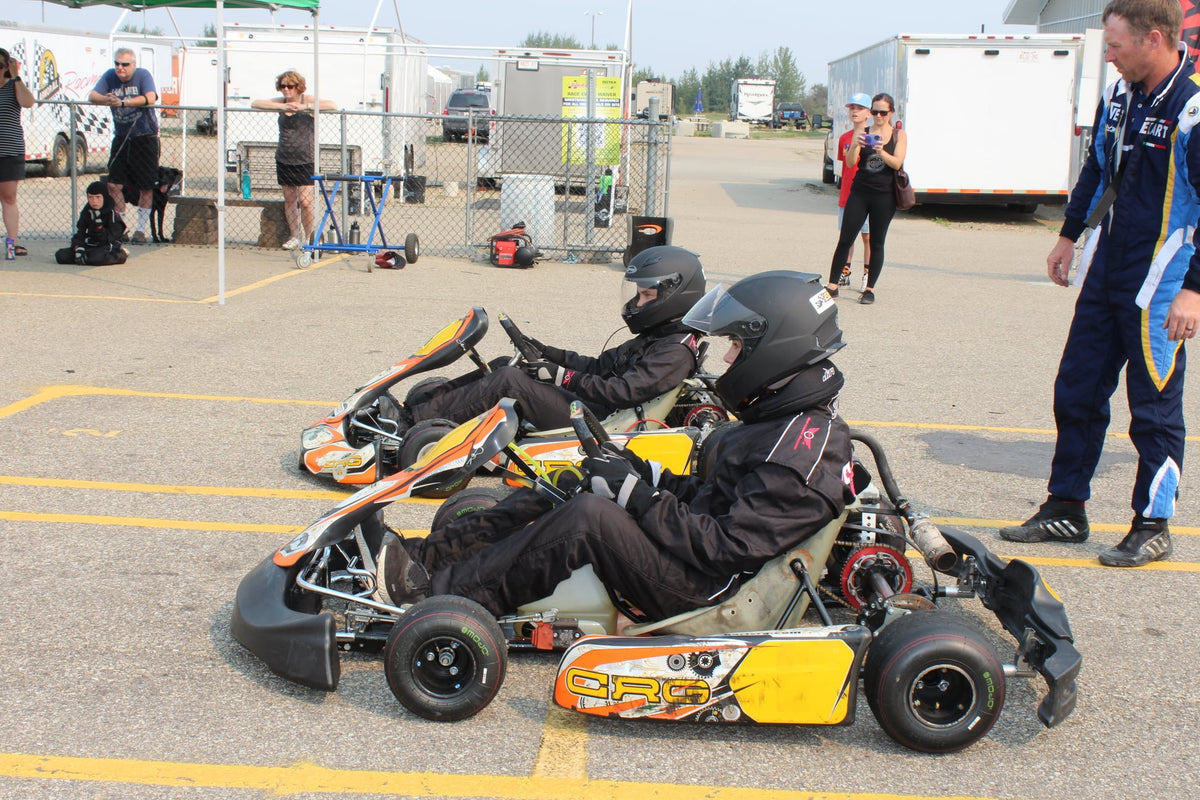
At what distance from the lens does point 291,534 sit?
4562 millimetres

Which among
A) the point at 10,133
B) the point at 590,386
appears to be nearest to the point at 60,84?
the point at 10,133

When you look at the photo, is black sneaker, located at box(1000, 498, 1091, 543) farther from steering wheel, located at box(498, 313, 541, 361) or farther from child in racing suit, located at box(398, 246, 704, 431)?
steering wheel, located at box(498, 313, 541, 361)

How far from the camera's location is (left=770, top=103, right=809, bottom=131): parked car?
69.2 m

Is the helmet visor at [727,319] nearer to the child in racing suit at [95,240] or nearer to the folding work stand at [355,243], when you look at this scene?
the folding work stand at [355,243]

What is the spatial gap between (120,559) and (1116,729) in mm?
3543

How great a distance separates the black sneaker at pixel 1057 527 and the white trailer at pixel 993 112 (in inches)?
558

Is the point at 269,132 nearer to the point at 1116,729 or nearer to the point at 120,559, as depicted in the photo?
the point at 120,559

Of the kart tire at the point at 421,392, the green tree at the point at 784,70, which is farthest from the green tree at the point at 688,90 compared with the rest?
the kart tire at the point at 421,392

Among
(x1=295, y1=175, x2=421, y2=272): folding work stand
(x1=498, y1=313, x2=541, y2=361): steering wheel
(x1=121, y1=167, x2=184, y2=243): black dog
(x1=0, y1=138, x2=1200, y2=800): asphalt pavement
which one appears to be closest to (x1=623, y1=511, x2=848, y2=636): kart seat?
(x1=0, y1=138, x2=1200, y2=800): asphalt pavement

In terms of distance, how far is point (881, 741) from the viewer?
3205 mm

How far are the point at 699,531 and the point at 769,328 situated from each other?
0.66 m

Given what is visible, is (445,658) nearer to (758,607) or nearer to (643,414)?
(758,607)

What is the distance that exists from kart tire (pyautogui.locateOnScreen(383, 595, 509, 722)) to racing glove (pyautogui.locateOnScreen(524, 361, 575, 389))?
7.25 ft

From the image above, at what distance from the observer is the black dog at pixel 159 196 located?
12.2 metres
